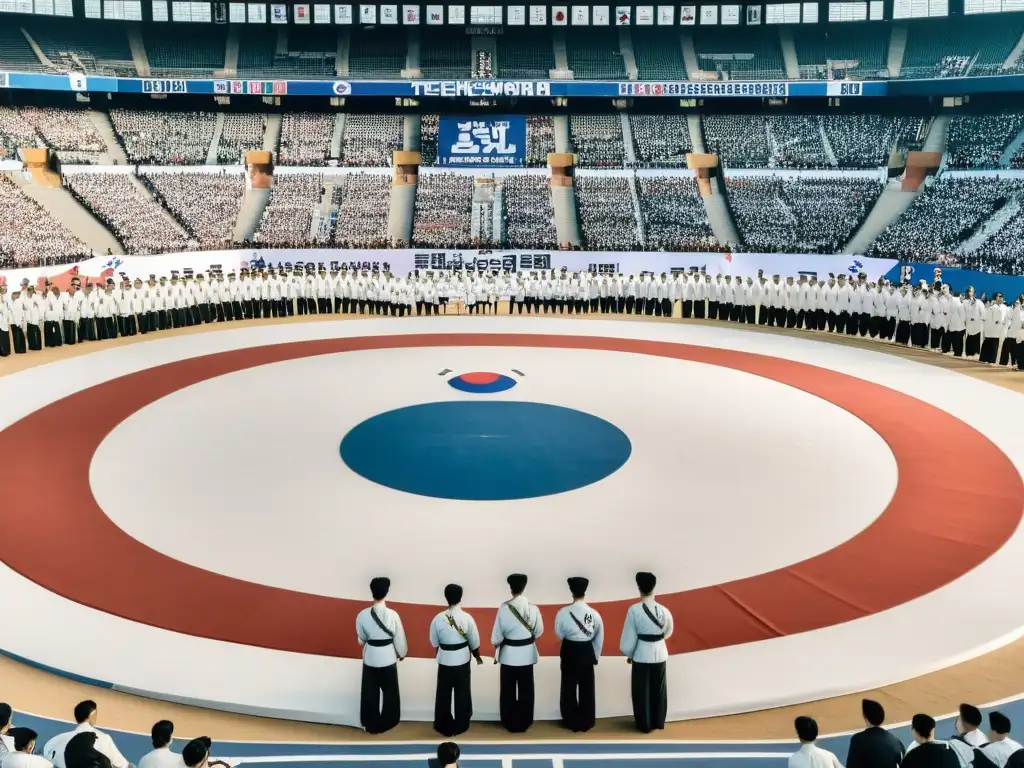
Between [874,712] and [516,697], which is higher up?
[874,712]

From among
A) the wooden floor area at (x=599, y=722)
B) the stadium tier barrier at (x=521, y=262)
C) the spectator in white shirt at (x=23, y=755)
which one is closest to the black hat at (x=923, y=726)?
the wooden floor area at (x=599, y=722)

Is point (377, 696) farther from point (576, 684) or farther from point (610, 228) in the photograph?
point (610, 228)

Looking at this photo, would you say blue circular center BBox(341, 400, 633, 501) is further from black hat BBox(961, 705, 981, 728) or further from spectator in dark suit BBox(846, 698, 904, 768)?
black hat BBox(961, 705, 981, 728)

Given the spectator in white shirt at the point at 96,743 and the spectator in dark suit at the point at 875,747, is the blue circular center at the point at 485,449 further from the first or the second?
the spectator in dark suit at the point at 875,747

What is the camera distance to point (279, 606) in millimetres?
9938

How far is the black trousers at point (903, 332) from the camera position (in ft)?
85.3

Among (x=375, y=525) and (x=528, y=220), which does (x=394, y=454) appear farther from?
(x=528, y=220)

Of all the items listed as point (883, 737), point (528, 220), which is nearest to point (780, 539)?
point (883, 737)

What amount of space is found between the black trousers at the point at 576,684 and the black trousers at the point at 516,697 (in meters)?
0.32

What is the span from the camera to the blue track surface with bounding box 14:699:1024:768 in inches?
290

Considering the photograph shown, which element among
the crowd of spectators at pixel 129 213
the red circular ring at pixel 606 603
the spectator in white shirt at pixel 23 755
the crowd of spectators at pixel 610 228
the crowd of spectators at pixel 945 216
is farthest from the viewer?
the crowd of spectators at pixel 610 228

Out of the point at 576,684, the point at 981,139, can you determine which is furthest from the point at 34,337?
the point at 981,139

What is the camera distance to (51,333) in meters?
24.9

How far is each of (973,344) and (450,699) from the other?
20909 mm
